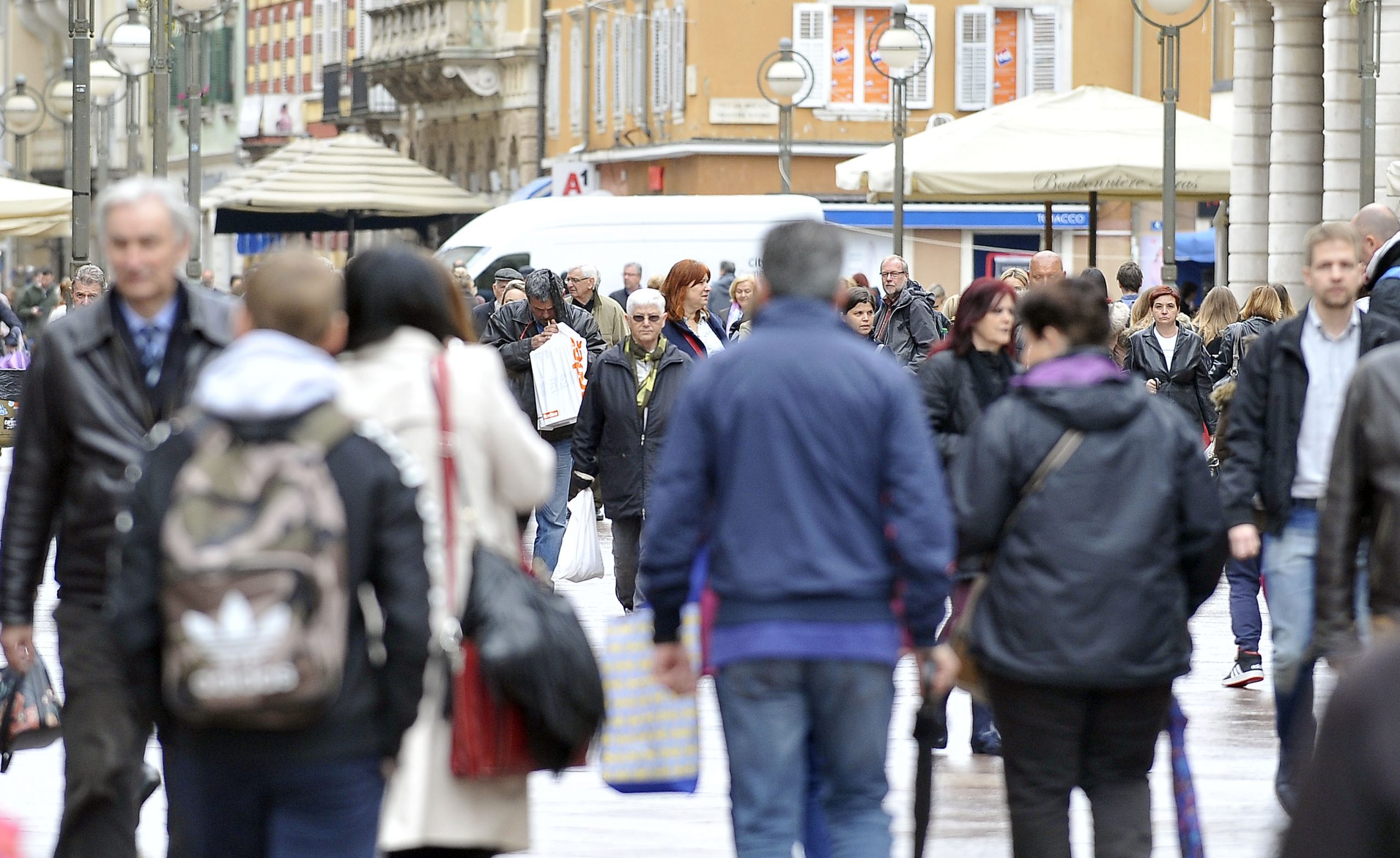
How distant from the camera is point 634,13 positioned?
49094mm

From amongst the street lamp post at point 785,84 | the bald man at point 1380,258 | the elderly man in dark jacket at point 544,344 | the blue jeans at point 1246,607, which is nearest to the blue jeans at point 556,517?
the elderly man in dark jacket at point 544,344

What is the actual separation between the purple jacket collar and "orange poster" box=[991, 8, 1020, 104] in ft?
136

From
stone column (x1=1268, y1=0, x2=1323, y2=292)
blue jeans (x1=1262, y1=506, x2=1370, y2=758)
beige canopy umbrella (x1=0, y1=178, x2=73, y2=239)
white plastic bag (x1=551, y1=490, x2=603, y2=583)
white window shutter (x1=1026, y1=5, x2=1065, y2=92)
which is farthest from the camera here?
white window shutter (x1=1026, y1=5, x2=1065, y2=92)

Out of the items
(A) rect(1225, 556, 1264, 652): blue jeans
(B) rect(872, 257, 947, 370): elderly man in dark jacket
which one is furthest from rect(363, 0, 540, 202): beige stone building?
(A) rect(1225, 556, 1264, 652): blue jeans

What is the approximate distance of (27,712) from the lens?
669cm

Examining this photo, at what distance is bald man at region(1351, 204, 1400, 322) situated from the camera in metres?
8.13

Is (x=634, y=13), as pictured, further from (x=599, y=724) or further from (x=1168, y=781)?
(x=599, y=724)

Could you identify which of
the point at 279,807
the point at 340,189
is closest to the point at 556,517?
the point at 279,807

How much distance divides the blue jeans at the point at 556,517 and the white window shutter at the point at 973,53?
3382 centimetres

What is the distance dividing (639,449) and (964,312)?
4.41m

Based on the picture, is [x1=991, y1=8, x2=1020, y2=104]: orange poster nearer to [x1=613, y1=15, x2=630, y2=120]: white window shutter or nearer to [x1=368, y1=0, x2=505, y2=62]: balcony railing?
[x1=613, y1=15, x2=630, y2=120]: white window shutter

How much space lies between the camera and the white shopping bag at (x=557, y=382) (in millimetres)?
14281

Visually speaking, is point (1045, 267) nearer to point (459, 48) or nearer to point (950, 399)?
point (950, 399)

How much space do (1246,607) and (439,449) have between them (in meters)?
6.72
